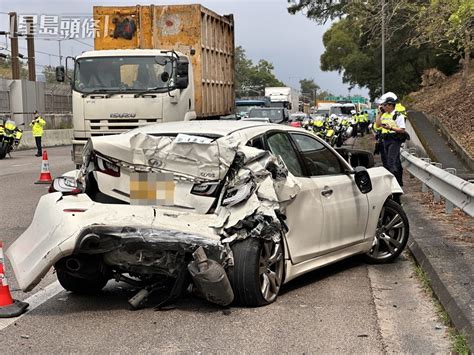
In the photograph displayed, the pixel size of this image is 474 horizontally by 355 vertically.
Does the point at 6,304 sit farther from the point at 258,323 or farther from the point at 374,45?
the point at 374,45

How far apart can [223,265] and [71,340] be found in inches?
51.4

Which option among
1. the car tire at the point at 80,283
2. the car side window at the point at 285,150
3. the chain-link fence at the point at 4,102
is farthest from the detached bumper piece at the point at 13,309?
the chain-link fence at the point at 4,102

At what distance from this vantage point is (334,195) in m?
7.05

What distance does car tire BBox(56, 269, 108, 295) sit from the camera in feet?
20.9

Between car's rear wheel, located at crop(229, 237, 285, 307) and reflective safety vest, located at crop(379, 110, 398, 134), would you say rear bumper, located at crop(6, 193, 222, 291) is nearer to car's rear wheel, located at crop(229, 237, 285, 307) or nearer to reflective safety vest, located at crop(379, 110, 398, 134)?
car's rear wheel, located at crop(229, 237, 285, 307)

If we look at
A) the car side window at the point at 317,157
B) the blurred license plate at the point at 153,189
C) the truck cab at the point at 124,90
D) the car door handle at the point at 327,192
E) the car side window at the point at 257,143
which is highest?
the truck cab at the point at 124,90

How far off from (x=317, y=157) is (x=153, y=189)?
190 centimetres

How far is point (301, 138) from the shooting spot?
7.21 m

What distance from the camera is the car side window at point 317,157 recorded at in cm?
703

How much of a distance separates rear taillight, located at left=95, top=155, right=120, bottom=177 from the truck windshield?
7911 millimetres

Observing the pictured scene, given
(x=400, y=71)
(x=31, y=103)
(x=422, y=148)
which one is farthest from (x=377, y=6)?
(x=400, y=71)

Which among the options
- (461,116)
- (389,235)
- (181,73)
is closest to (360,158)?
(389,235)

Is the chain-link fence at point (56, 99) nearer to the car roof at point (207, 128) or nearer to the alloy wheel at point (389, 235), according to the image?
the alloy wheel at point (389, 235)

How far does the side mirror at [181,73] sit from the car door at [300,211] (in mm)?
7540
